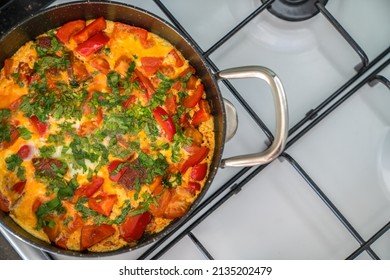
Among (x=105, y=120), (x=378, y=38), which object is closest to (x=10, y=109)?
(x=105, y=120)

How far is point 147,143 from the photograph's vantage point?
117cm

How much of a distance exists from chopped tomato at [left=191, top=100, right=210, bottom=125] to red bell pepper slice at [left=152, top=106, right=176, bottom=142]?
0.06 m

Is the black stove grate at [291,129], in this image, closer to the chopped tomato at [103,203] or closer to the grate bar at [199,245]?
the grate bar at [199,245]

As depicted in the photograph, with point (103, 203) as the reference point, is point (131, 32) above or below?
above

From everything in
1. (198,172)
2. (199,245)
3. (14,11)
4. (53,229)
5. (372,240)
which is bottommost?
(372,240)

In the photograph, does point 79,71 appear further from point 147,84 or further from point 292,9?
point 292,9

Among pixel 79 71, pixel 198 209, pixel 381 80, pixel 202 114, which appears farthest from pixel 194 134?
pixel 381 80

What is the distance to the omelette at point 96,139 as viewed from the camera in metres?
1.14

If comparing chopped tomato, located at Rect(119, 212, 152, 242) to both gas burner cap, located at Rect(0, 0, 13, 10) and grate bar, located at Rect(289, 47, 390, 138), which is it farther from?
gas burner cap, located at Rect(0, 0, 13, 10)

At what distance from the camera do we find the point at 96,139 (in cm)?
115

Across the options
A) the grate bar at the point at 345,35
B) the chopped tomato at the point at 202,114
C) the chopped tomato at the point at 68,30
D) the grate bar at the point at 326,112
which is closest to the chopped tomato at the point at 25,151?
the chopped tomato at the point at 68,30

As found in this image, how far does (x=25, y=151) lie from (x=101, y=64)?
221 millimetres

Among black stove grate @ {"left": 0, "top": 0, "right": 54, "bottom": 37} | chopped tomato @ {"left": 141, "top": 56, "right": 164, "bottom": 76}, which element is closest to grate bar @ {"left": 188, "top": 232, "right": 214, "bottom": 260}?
chopped tomato @ {"left": 141, "top": 56, "right": 164, "bottom": 76}

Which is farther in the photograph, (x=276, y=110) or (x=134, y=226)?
(x=134, y=226)
